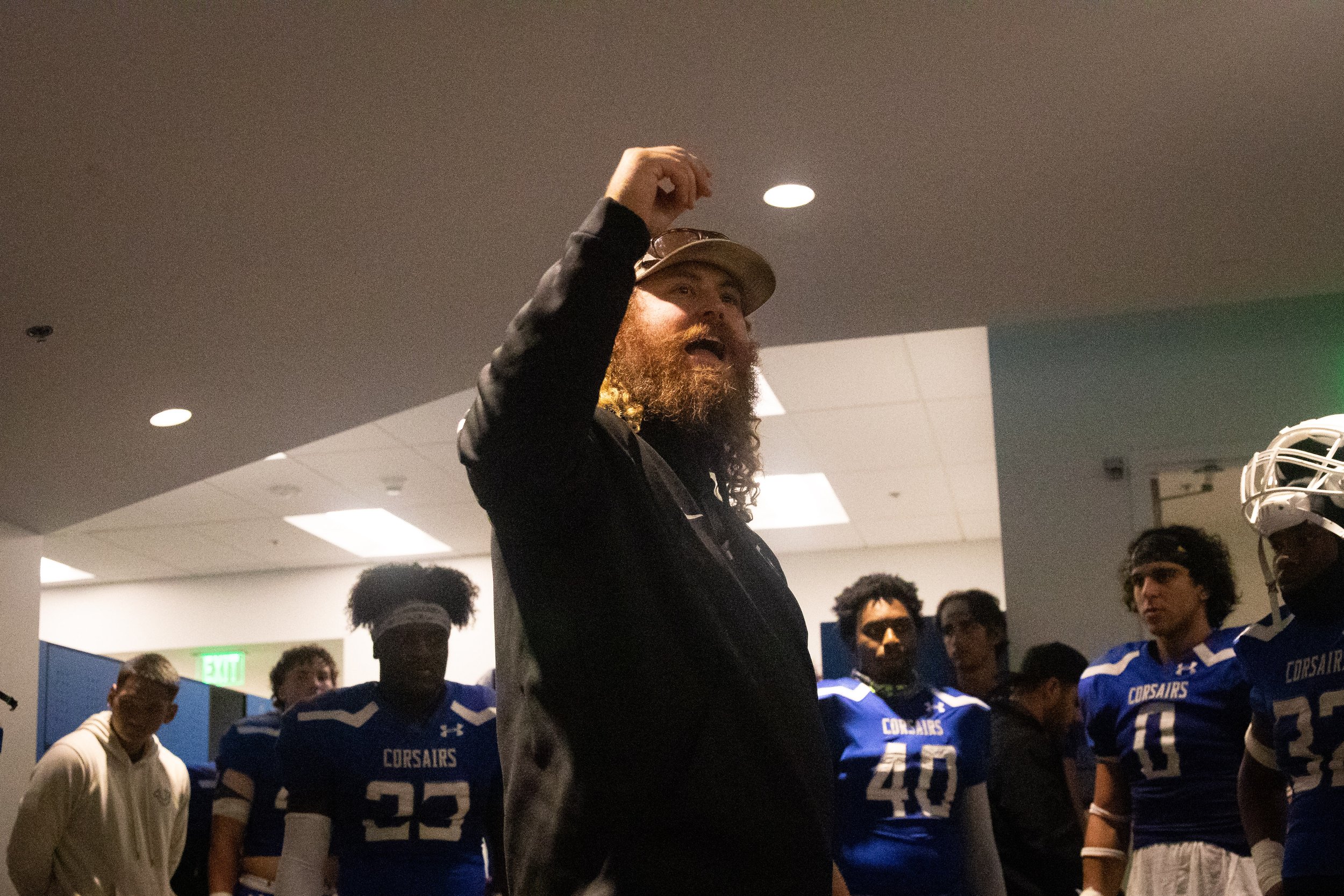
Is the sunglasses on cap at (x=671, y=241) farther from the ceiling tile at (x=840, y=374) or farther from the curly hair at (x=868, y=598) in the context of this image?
the ceiling tile at (x=840, y=374)

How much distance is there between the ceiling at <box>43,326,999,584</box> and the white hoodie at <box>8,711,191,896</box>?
2472mm

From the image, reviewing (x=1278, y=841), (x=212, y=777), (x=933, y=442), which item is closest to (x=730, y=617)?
(x=1278, y=841)

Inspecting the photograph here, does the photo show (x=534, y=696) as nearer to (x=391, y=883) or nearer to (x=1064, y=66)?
Answer: (x=391, y=883)

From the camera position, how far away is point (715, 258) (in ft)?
5.77

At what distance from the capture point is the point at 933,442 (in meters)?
8.74

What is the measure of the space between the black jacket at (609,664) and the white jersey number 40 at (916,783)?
2.36m

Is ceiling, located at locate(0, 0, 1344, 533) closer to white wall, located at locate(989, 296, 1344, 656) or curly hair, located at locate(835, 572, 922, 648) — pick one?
white wall, located at locate(989, 296, 1344, 656)

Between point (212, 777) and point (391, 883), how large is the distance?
11.6 feet

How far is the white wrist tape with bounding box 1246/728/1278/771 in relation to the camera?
3.16 meters

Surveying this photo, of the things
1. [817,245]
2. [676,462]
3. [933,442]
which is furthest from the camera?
[933,442]

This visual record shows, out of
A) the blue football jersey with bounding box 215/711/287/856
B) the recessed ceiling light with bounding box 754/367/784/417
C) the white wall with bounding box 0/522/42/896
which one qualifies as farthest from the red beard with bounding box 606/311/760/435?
the white wall with bounding box 0/522/42/896

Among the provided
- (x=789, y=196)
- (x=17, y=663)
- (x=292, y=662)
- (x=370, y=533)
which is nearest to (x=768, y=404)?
(x=292, y=662)

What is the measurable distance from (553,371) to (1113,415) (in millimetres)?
4889

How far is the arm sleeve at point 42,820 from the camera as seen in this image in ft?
17.0
